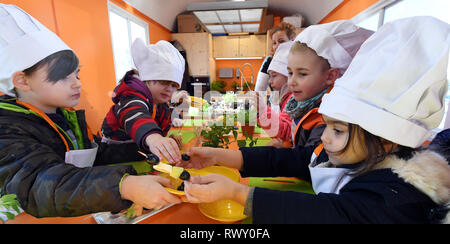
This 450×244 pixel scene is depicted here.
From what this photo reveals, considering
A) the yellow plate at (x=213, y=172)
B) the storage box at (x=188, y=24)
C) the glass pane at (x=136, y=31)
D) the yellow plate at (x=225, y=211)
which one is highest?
the storage box at (x=188, y=24)

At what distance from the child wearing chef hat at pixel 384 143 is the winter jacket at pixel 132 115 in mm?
403

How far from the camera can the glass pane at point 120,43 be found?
2969mm

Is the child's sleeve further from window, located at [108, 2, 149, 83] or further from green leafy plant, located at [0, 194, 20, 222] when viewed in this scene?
window, located at [108, 2, 149, 83]

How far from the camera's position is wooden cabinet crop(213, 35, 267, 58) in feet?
17.0

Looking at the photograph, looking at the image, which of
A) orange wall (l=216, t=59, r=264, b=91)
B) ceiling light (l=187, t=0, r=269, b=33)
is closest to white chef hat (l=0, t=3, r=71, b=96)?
ceiling light (l=187, t=0, r=269, b=33)

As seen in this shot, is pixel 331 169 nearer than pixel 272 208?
No

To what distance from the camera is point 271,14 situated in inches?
195

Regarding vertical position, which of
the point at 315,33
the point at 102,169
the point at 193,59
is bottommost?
the point at 102,169

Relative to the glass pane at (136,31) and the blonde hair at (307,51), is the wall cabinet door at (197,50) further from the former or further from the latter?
the blonde hair at (307,51)

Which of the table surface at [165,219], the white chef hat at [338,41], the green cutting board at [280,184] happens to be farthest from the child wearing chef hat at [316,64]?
the table surface at [165,219]

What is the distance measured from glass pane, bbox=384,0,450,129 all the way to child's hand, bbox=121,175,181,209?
1.74m
